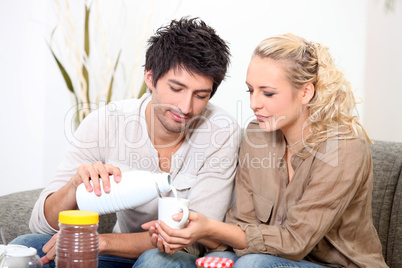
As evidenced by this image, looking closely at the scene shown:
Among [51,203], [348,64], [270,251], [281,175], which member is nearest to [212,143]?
[281,175]

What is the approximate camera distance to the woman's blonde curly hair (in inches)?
61.2

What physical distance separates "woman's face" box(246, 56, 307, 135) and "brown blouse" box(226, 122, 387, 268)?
126 mm

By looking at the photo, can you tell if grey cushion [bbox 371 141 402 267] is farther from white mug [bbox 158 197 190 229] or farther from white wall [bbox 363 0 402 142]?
white mug [bbox 158 197 190 229]

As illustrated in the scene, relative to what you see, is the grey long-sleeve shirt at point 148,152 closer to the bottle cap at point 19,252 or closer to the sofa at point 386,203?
the sofa at point 386,203

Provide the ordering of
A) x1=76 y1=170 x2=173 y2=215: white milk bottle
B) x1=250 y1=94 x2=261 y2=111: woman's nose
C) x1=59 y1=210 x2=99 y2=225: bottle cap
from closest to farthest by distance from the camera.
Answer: x1=59 y1=210 x2=99 y2=225: bottle cap, x1=76 y1=170 x2=173 y2=215: white milk bottle, x1=250 y1=94 x2=261 y2=111: woman's nose

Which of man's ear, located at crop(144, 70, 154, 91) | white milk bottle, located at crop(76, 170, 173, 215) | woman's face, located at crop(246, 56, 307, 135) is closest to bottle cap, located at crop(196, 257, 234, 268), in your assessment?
white milk bottle, located at crop(76, 170, 173, 215)

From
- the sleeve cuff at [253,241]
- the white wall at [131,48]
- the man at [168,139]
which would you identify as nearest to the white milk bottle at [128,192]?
the man at [168,139]

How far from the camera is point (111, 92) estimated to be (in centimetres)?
293

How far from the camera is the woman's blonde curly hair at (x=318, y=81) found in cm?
156

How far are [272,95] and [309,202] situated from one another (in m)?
0.36

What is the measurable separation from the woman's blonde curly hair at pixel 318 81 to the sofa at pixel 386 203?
35cm

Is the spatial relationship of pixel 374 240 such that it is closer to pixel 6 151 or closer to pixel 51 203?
pixel 51 203

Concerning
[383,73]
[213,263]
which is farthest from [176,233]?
[383,73]

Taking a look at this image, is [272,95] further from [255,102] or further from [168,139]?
[168,139]
